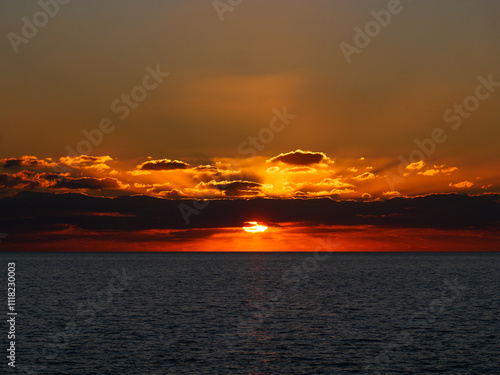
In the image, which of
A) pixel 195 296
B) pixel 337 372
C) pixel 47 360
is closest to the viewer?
pixel 337 372

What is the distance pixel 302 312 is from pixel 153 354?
34.6m

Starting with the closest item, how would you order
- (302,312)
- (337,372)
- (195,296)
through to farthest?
(337,372) → (302,312) → (195,296)

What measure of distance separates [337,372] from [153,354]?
59.2 ft

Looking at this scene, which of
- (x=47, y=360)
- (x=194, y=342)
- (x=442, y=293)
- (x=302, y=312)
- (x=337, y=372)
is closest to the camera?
(x=337, y=372)

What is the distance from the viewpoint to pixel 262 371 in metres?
47.6

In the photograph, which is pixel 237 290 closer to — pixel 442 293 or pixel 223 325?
pixel 442 293

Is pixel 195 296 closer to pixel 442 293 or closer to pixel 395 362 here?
pixel 442 293

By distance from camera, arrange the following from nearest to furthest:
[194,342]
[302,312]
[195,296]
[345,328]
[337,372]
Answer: [337,372] < [194,342] < [345,328] < [302,312] < [195,296]

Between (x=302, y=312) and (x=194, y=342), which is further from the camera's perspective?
(x=302, y=312)

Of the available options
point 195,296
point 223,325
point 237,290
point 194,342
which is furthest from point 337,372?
point 237,290

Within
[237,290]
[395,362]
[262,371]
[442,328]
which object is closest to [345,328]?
[442,328]

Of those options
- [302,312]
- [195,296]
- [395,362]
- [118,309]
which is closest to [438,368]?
[395,362]

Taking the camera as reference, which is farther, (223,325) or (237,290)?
(237,290)

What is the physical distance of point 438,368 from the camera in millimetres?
48594
